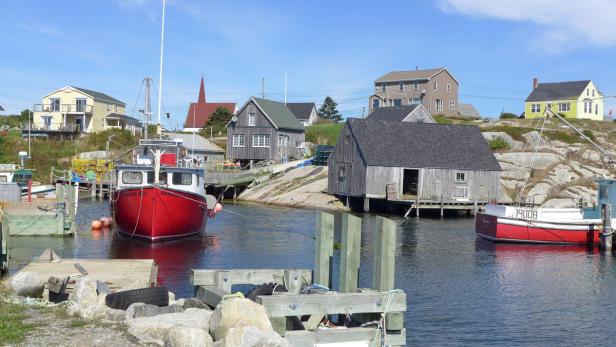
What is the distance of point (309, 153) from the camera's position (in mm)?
85812

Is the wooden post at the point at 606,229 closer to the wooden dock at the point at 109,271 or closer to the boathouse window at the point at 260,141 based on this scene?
the wooden dock at the point at 109,271

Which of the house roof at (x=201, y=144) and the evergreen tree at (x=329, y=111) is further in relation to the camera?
the evergreen tree at (x=329, y=111)

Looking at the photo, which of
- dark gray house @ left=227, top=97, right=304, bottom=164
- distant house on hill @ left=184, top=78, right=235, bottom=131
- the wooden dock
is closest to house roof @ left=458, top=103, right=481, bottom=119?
distant house on hill @ left=184, top=78, right=235, bottom=131

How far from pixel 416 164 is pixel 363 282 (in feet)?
105

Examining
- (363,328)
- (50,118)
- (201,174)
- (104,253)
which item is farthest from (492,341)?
(50,118)

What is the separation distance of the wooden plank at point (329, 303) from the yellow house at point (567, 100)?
86.7m

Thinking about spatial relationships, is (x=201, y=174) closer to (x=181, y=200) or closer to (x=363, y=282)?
(x=181, y=200)

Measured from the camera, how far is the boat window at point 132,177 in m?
35.1

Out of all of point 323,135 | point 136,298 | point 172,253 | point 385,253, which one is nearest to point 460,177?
point 172,253

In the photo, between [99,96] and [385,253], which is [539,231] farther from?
[99,96]

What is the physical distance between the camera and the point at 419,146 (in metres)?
57.6

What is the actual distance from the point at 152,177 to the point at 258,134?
4221 cm

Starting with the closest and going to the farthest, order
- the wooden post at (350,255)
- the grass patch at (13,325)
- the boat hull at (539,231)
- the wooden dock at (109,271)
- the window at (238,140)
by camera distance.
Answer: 1. the grass patch at (13,325)
2. the wooden post at (350,255)
3. the wooden dock at (109,271)
4. the boat hull at (539,231)
5. the window at (238,140)

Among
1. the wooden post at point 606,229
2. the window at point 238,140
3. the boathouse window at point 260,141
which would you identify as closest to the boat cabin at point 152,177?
the wooden post at point 606,229
